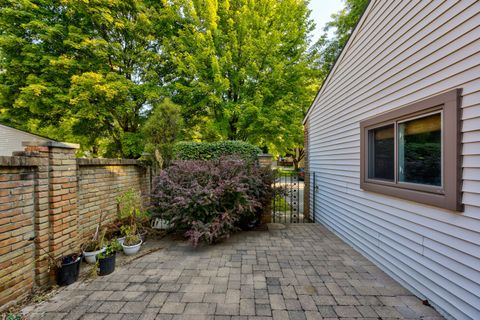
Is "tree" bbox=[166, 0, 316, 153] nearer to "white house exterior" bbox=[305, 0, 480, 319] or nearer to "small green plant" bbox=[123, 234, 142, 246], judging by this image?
"white house exterior" bbox=[305, 0, 480, 319]

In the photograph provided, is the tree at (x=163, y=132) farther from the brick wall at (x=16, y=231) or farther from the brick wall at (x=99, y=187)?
the brick wall at (x=16, y=231)

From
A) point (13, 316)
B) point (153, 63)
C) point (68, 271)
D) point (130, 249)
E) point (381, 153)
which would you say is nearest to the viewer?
point (13, 316)

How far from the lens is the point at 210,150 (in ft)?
17.4

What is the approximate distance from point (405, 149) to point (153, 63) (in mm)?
9097

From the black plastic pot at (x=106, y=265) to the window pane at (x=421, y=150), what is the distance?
4020mm

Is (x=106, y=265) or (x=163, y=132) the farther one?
(x=163, y=132)

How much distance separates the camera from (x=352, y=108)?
3.82m

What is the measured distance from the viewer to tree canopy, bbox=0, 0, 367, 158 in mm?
7129

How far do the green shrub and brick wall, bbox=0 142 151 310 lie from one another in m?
2.29

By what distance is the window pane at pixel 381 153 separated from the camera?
2.87 metres

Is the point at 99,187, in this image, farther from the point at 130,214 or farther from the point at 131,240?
the point at 131,240

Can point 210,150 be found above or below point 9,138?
below

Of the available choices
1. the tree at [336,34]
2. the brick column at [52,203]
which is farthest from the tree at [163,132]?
the tree at [336,34]

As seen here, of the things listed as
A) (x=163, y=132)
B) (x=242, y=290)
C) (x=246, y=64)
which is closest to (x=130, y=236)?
(x=242, y=290)
